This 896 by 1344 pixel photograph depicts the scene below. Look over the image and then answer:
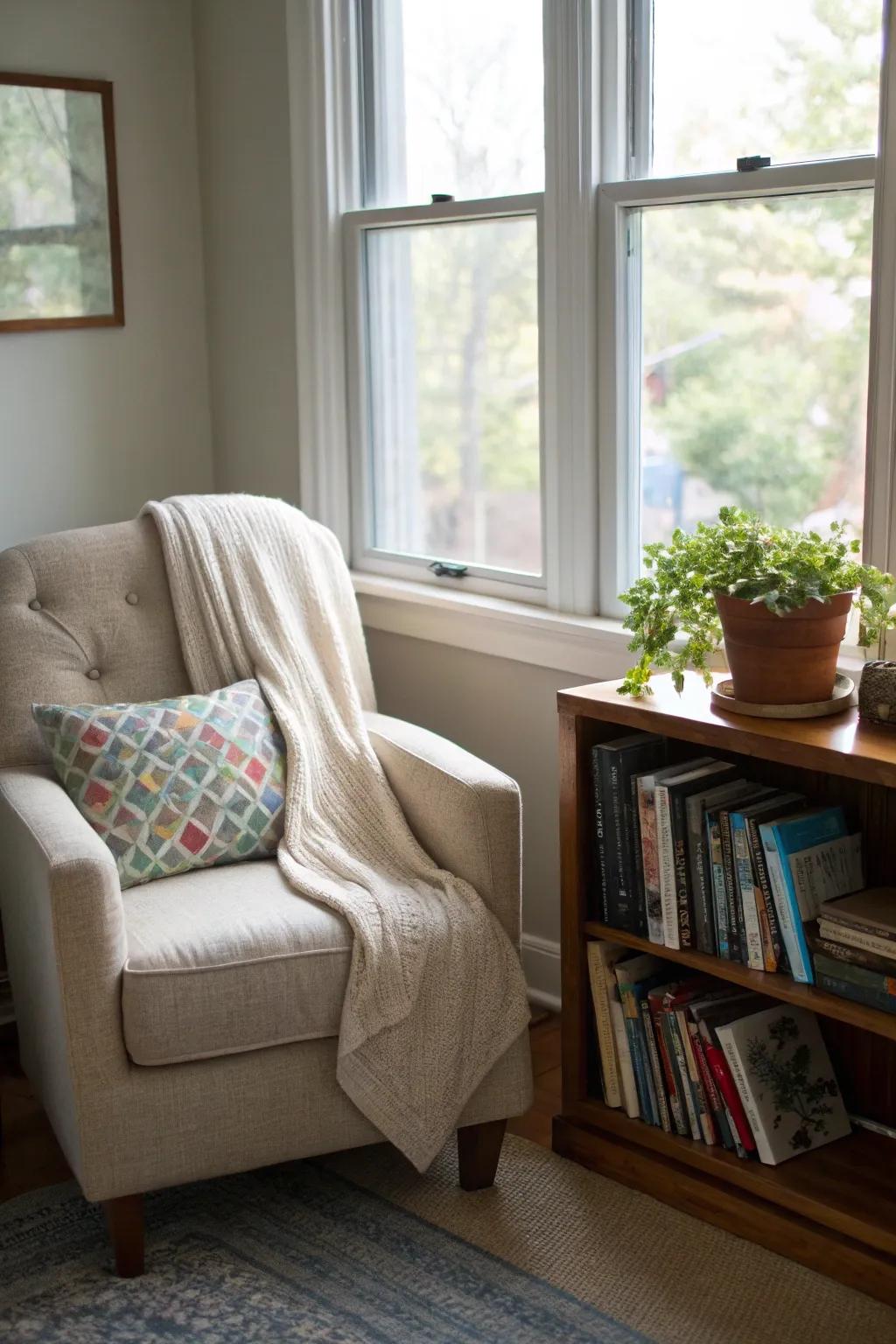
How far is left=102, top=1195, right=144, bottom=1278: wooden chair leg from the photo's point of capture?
Answer: 204 cm

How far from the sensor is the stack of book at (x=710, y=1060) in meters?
2.12

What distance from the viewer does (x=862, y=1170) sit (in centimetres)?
210

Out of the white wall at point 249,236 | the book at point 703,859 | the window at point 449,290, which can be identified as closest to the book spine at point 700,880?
the book at point 703,859

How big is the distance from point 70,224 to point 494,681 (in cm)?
132

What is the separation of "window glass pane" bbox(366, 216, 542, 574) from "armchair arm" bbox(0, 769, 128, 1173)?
1.09 metres

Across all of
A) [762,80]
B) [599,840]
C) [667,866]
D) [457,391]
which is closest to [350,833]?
[599,840]

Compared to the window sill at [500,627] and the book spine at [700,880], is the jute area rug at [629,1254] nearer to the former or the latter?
the book spine at [700,880]

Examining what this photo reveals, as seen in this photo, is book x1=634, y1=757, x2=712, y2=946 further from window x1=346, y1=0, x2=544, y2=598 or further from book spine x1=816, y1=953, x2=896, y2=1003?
window x1=346, y1=0, x2=544, y2=598

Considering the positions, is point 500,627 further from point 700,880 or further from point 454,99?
point 454,99

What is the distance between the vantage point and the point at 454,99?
2.78 metres

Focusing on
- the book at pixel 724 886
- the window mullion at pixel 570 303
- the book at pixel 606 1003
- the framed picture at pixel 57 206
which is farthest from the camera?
the framed picture at pixel 57 206

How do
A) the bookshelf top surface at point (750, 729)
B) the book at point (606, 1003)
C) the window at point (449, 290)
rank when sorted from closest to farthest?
the bookshelf top surface at point (750, 729), the book at point (606, 1003), the window at point (449, 290)

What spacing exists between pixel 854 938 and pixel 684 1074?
1.30 ft

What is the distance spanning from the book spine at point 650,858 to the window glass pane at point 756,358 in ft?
1.68
